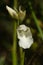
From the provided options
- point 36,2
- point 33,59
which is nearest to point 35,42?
point 33,59

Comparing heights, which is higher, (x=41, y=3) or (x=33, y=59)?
(x=41, y=3)

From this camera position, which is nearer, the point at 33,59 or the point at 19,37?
the point at 19,37

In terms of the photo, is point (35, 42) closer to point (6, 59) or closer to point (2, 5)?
point (6, 59)

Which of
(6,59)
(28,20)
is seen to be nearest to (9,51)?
(6,59)

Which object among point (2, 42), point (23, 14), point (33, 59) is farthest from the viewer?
point (2, 42)

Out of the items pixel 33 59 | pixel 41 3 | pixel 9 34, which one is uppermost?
pixel 41 3

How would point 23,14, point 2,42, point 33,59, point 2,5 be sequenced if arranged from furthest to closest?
point 2,42, point 33,59, point 2,5, point 23,14

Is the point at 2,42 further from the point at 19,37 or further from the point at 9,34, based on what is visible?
the point at 19,37
